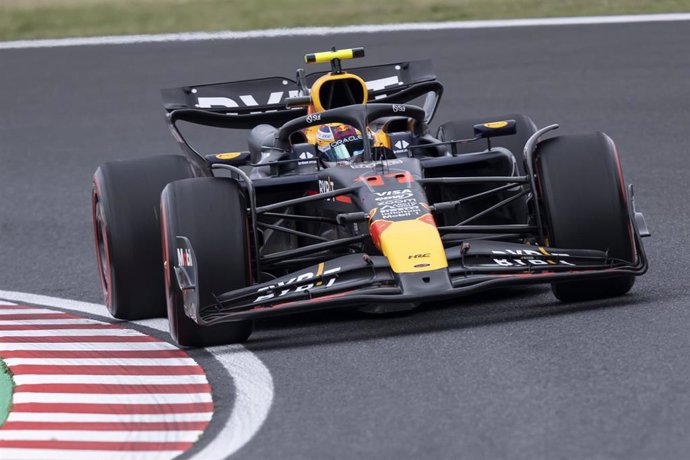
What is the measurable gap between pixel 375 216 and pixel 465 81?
29.7ft

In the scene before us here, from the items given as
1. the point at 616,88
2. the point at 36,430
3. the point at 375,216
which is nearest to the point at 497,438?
the point at 36,430

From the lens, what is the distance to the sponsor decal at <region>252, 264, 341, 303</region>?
7.19 m

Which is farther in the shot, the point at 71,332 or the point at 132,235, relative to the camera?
the point at 132,235

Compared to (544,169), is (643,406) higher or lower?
lower

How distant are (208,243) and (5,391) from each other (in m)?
1.24

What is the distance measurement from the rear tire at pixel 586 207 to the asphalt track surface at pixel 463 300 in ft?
0.53

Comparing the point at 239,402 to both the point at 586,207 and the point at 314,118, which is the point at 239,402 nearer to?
the point at 586,207

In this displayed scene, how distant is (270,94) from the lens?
10.3 m

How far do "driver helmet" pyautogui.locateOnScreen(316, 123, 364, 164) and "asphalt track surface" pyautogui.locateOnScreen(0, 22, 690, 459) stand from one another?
1.20 meters

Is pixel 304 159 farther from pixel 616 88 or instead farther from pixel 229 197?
pixel 616 88

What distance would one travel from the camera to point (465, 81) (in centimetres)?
1638

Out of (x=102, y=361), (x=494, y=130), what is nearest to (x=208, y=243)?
(x=102, y=361)

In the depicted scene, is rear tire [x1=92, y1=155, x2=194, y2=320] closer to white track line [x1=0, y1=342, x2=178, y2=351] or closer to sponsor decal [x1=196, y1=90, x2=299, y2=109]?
white track line [x1=0, y1=342, x2=178, y2=351]

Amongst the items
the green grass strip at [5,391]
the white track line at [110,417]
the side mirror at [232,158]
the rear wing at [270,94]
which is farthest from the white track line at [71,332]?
the white track line at [110,417]
